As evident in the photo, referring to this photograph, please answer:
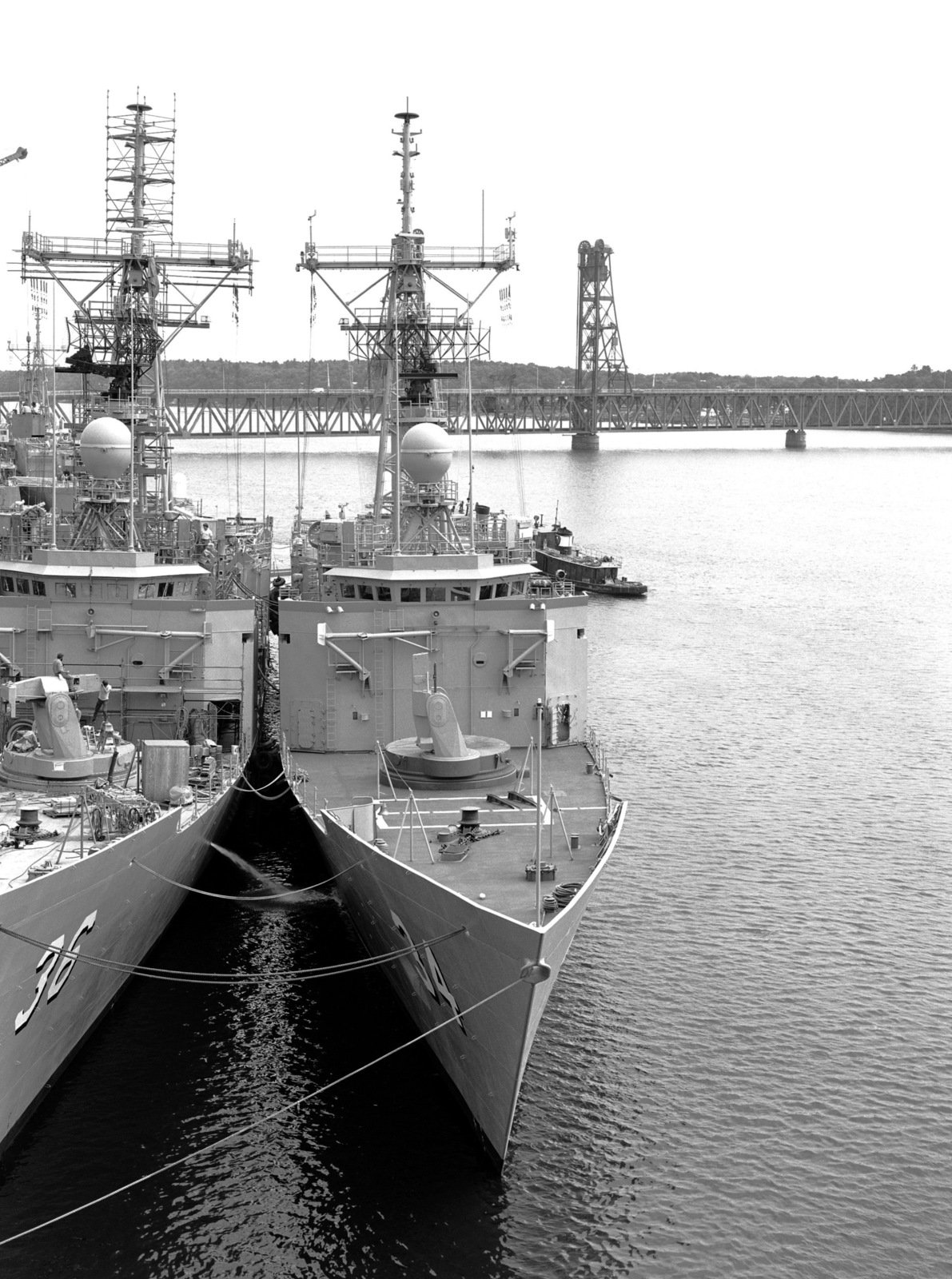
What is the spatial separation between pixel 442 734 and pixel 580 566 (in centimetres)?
5130

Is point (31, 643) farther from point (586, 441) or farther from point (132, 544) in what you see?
Answer: point (586, 441)

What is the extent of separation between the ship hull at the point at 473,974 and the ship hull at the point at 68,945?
2947mm

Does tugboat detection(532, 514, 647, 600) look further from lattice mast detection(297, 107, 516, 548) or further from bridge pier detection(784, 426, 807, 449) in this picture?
bridge pier detection(784, 426, 807, 449)

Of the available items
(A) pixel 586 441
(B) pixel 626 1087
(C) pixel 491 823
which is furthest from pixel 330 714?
(A) pixel 586 441

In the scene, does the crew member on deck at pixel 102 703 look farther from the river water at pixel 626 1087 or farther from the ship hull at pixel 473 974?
the ship hull at pixel 473 974

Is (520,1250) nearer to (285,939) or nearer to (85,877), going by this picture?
(85,877)

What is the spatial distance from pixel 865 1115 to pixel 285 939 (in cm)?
978

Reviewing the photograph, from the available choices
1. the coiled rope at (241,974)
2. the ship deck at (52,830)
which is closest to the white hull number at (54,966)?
the ship deck at (52,830)

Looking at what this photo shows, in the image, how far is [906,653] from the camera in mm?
52156

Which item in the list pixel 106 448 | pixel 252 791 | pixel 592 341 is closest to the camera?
pixel 252 791

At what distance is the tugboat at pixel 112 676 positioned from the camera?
58.9 ft

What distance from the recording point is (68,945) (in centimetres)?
1797

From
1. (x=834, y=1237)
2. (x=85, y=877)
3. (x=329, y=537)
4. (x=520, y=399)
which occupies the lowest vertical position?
(x=834, y=1237)

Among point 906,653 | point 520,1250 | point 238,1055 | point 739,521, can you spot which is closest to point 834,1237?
A: point 520,1250
